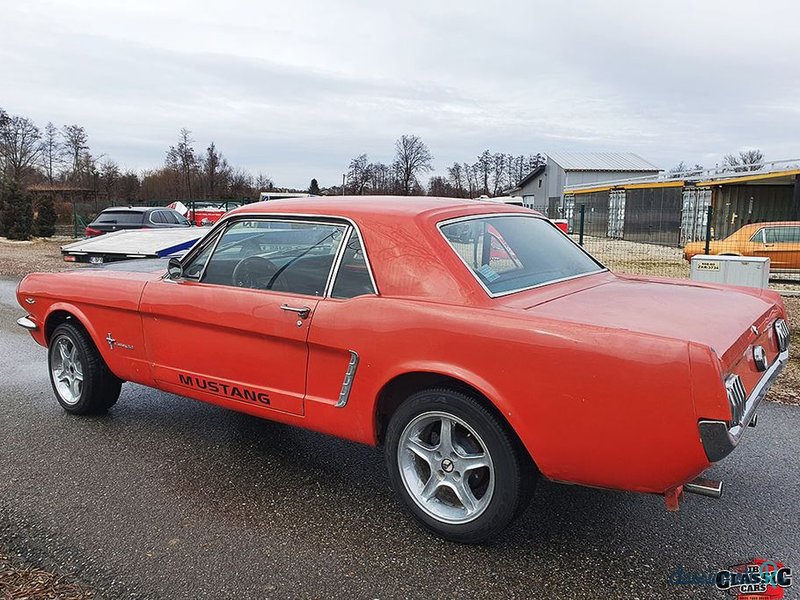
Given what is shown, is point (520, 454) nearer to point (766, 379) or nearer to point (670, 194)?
point (766, 379)

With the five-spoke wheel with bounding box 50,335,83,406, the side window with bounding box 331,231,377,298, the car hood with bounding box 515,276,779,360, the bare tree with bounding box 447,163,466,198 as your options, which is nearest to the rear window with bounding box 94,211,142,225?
the five-spoke wheel with bounding box 50,335,83,406

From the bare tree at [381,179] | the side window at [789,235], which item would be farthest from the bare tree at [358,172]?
the side window at [789,235]

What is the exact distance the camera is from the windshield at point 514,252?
3.21m

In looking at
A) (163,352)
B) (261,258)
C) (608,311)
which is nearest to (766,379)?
(608,311)

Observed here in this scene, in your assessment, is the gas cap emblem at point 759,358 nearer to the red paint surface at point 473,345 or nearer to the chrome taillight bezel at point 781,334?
the red paint surface at point 473,345

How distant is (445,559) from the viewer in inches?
112

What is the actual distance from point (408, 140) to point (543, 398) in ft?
233

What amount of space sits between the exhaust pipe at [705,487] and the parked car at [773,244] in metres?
12.3

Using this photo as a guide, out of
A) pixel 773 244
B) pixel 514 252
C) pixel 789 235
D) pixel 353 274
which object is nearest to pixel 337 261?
pixel 353 274

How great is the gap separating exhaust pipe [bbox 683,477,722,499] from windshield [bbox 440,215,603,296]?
3.80ft

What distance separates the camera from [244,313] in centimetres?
353

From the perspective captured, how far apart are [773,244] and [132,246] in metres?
13.1

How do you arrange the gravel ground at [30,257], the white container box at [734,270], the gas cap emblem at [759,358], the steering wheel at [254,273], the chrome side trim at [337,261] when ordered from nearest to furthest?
the gas cap emblem at [759,358]
the chrome side trim at [337,261]
the steering wheel at [254,273]
the white container box at [734,270]
the gravel ground at [30,257]

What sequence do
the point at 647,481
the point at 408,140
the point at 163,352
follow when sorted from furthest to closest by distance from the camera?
the point at 408,140, the point at 163,352, the point at 647,481
